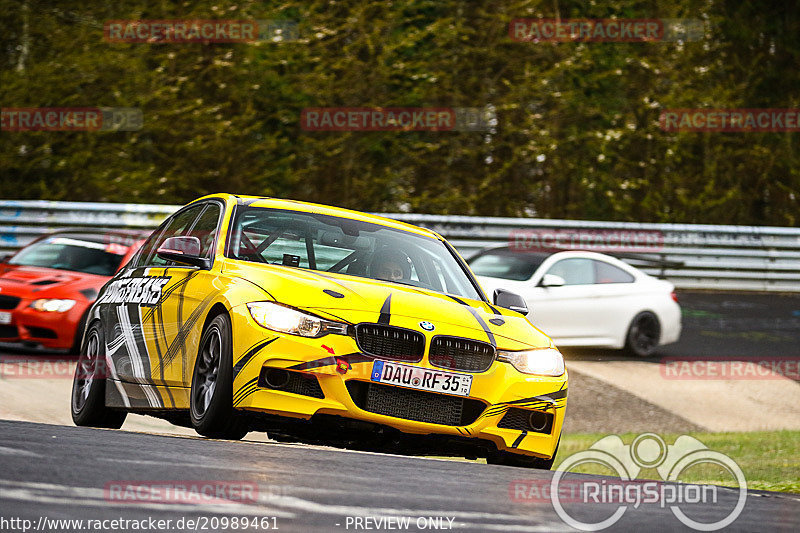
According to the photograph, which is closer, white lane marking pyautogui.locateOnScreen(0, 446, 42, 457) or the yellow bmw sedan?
white lane marking pyautogui.locateOnScreen(0, 446, 42, 457)

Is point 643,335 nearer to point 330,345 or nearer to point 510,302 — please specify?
point 510,302

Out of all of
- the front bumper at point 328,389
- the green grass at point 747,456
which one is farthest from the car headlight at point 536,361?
the green grass at point 747,456

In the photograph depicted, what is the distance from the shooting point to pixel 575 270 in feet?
55.0

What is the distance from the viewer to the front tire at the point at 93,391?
8617 mm

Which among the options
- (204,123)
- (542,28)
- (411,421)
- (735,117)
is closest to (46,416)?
(411,421)

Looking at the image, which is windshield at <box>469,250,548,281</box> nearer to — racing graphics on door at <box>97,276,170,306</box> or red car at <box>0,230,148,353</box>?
red car at <box>0,230,148,353</box>

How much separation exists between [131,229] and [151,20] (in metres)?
4.34

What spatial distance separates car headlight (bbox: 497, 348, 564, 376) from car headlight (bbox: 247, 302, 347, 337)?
97cm

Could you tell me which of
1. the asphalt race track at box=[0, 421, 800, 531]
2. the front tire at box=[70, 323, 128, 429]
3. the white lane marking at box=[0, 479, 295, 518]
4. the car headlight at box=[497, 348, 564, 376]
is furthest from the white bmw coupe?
the white lane marking at box=[0, 479, 295, 518]

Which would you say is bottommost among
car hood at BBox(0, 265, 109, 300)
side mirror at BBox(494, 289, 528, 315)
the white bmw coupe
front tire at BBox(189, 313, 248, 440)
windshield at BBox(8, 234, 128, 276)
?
the white bmw coupe

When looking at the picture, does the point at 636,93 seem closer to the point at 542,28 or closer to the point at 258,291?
the point at 542,28

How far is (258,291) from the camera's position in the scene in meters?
7.01

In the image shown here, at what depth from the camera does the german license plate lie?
6812 mm

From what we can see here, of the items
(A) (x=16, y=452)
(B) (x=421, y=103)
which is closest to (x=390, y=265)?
(A) (x=16, y=452)
